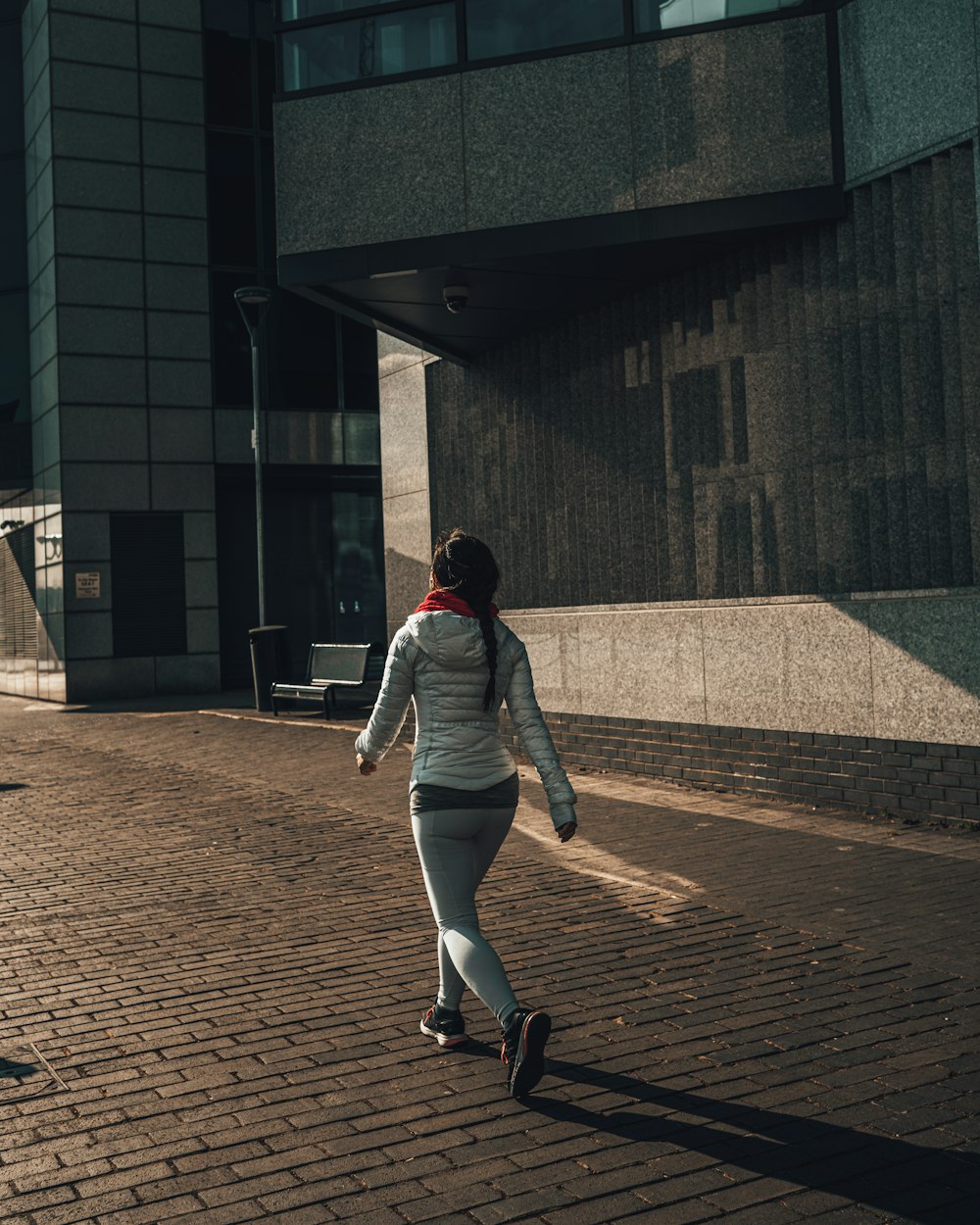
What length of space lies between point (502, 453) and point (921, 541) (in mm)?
5549

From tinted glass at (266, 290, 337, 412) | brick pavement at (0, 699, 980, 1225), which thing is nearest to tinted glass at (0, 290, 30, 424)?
tinted glass at (266, 290, 337, 412)

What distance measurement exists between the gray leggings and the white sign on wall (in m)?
21.4

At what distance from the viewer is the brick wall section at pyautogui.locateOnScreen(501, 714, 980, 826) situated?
29.5 ft

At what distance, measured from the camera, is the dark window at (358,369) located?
91.7 feet

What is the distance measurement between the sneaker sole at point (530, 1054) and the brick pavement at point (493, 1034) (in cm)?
9

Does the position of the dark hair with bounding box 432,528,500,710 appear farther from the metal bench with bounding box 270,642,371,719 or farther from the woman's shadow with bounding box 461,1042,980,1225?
the metal bench with bounding box 270,642,371,719

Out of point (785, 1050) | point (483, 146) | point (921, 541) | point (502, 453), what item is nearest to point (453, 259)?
point (483, 146)

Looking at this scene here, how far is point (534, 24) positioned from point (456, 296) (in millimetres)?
2258

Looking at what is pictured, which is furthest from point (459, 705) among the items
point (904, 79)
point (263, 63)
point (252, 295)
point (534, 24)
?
point (263, 63)

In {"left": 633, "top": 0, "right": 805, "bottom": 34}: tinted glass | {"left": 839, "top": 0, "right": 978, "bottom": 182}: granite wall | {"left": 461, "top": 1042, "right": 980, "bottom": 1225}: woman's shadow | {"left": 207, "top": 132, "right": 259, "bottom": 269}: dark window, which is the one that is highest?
{"left": 207, "top": 132, "right": 259, "bottom": 269}: dark window

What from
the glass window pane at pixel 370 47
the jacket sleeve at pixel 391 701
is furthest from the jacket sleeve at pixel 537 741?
the glass window pane at pixel 370 47

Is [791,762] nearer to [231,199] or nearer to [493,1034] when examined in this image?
[493,1034]

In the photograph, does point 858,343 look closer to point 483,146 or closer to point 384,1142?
point 483,146

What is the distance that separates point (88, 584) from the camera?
2523 cm
